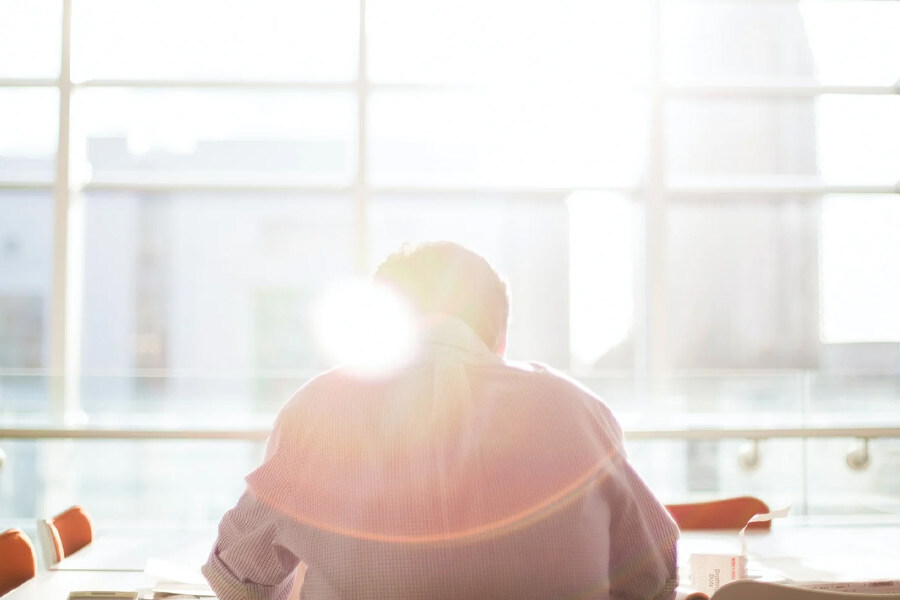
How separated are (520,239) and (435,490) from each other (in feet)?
13.4

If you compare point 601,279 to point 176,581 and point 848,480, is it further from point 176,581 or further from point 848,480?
point 176,581

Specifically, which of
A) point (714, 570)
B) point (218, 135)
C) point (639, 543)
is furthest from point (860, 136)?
point (639, 543)

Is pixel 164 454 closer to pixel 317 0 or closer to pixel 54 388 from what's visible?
pixel 54 388

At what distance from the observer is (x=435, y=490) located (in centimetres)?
141

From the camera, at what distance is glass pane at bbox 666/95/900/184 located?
5324mm

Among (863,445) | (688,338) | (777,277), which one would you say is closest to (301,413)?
(863,445)

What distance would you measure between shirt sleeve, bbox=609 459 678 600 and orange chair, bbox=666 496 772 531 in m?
1.53

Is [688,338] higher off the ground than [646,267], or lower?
lower

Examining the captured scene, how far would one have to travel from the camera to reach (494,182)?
5.21 metres

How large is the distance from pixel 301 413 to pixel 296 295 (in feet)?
12.7

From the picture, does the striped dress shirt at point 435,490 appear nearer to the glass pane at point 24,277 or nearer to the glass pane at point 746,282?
the glass pane at point 746,282

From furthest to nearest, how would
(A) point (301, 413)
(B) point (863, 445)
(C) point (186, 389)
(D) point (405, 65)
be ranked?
1. (D) point (405, 65)
2. (C) point (186, 389)
3. (B) point (863, 445)
4. (A) point (301, 413)

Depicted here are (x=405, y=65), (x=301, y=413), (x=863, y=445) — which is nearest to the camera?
(x=301, y=413)

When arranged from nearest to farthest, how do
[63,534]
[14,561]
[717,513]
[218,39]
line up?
[14,561] → [63,534] → [717,513] → [218,39]
